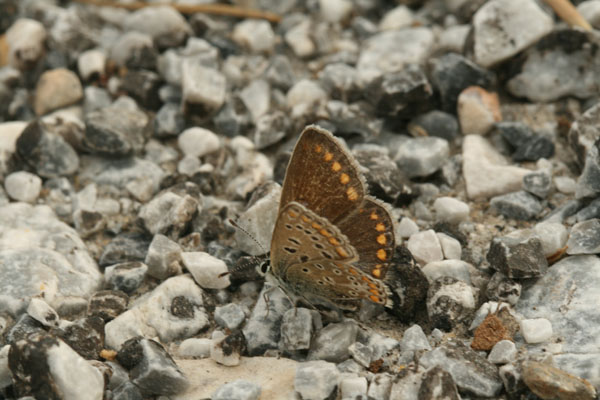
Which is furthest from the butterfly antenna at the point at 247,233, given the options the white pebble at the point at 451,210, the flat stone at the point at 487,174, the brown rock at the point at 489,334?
the flat stone at the point at 487,174

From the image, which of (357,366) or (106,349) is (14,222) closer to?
(106,349)

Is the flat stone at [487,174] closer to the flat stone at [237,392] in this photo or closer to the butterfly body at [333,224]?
the butterfly body at [333,224]

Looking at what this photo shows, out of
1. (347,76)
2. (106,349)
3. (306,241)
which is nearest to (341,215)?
(306,241)

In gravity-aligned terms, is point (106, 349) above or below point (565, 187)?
below

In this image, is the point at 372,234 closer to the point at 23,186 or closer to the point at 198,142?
the point at 198,142

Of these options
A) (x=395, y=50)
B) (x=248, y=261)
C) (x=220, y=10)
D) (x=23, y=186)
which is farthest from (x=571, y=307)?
(x=220, y=10)

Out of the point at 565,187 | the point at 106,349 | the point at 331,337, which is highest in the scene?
the point at 565,187
